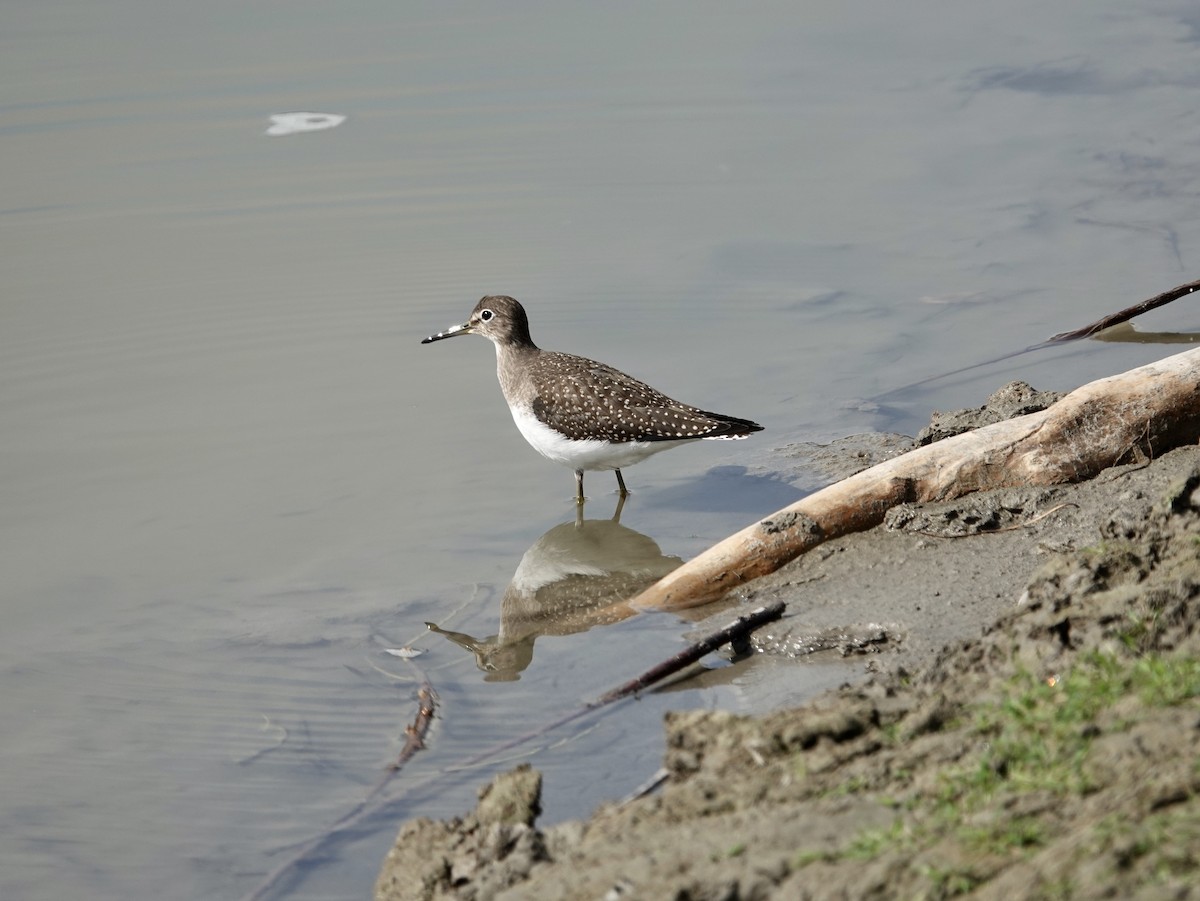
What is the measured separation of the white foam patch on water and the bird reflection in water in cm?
674

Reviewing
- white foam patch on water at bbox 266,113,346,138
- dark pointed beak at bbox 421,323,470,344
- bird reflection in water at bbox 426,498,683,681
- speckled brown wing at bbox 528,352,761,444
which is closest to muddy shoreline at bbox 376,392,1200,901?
bird reflection in water at bbox 426,498,683,681

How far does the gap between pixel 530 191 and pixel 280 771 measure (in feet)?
25.9

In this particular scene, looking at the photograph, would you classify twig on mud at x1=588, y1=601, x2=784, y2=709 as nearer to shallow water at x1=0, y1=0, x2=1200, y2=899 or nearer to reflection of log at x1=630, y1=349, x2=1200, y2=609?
shallow water at x1=0, y1=0, x2=1200, y2=899

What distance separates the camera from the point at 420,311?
10766 mm

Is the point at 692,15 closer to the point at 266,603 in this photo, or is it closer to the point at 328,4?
the point at 328,4

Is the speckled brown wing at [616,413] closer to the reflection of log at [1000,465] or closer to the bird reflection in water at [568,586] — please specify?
the bird reflection in water at [568,586]

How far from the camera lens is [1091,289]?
33.8ft

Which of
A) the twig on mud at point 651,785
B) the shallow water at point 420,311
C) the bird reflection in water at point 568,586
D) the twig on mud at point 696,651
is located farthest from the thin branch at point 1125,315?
the twig on mud at point 651,785

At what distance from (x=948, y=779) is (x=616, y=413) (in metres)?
4.99

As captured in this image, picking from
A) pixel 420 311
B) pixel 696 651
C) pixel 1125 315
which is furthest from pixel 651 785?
pixel 420 311

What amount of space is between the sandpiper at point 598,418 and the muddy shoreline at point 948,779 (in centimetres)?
282

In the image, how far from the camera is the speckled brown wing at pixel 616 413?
807cm

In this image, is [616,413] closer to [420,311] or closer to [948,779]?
[420,311]

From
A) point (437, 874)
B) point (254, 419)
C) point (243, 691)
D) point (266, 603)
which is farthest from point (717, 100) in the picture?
point (437, 874)
